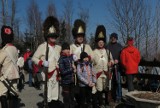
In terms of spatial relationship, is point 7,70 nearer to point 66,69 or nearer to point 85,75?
point 66,69

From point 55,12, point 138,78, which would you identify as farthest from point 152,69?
point 55,12

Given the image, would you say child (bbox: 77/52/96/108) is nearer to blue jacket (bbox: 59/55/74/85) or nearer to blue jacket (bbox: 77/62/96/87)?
blue jacket (bbox: 77/62/96/87)

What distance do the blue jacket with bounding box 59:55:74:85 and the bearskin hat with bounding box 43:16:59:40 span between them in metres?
0.54

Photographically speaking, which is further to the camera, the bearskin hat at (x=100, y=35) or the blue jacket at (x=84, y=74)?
the bearskin hat at (x=100, y=35)

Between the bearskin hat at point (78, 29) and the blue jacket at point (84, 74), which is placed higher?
the bearskin hat at point (78, 29)

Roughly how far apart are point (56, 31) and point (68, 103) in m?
1.68

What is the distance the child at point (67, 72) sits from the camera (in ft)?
25.7

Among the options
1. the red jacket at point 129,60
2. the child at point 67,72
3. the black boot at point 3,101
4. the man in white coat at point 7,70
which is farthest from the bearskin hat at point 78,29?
the black boot at point 3,101

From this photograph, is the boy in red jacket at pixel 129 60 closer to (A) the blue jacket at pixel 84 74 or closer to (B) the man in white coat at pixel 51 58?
(A) the blue jacket at pixel 84 74

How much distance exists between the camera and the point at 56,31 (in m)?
7.92

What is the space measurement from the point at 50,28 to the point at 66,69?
38.8 inches

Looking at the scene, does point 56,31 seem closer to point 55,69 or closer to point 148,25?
point 55,69

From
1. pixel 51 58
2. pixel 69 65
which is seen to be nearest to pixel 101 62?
pixel 69 65

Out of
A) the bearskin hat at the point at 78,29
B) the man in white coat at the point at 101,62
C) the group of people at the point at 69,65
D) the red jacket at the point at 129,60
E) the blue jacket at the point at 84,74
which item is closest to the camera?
the group of people at the point at 69,65
